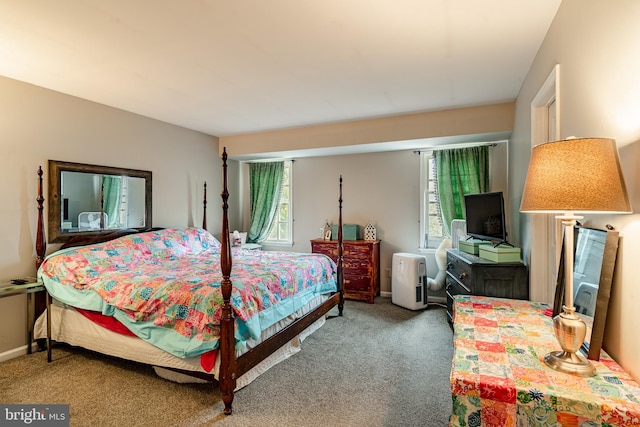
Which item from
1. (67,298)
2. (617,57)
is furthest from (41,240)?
(617,57)

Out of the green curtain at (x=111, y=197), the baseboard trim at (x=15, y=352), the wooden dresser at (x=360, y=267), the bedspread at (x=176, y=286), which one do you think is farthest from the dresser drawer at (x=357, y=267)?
the baseboard trim at (x=15, y=352)

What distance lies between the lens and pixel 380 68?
2.70m

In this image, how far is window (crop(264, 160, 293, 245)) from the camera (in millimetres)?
5562

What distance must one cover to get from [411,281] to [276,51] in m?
3.19

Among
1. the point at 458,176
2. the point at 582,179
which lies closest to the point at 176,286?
the point at 582,179

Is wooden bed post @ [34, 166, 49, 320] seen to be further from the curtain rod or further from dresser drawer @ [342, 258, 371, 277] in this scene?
the curtain rod

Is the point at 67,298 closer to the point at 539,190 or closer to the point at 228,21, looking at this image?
the point at 228,21

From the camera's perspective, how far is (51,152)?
3.18m

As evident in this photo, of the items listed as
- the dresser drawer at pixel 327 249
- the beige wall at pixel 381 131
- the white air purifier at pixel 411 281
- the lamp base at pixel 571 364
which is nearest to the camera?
the lamp base at pixel 571 364

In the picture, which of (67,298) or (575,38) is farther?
(67,298)

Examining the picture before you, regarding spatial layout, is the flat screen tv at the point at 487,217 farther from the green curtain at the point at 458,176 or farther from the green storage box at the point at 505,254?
the green curtain at the point at 458,176

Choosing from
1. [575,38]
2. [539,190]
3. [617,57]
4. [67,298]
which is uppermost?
[575,38]

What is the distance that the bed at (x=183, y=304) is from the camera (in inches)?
86.6

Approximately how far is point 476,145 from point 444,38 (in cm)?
238
